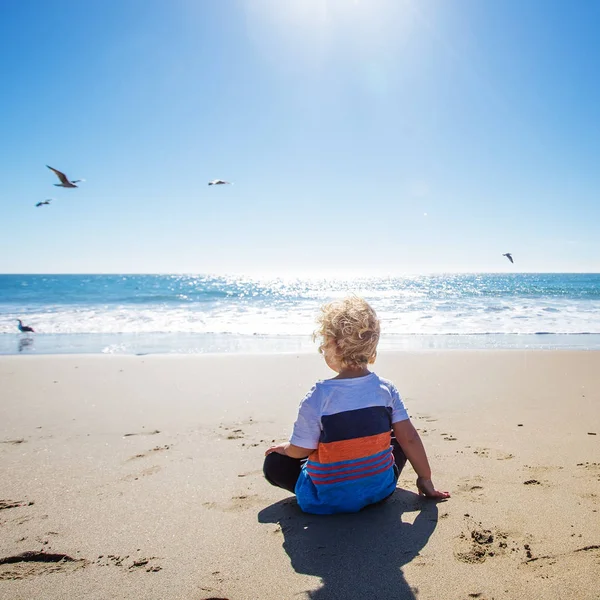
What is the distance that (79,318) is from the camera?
16.9 m

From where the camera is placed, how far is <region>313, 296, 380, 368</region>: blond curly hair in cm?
212

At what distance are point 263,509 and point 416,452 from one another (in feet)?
3.00

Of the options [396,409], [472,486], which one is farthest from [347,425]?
[472,486]

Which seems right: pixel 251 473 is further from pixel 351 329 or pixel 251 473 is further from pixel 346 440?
pixel 351 329

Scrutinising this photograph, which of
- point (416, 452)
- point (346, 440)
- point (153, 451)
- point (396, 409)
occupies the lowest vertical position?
point (153, 451)

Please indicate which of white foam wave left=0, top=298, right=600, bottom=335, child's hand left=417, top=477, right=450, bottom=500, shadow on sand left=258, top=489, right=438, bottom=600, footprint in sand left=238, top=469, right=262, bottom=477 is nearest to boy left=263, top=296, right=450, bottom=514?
shadow on sand left=258, top=489, right=438, bottom=600

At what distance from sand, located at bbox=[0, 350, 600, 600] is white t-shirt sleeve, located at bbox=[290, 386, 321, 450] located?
18.6 inches

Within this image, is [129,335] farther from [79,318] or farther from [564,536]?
[564,536]

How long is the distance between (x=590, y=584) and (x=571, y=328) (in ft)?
41.7

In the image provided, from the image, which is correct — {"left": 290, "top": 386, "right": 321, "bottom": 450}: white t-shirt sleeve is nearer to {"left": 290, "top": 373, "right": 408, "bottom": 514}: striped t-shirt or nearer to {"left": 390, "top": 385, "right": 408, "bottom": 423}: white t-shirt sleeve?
{"left": 290, "top": 373, "right": 408, "bottom": 514}: striped t-shirt

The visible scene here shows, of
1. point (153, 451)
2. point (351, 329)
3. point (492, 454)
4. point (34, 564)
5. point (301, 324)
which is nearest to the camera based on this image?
point (34, 564)

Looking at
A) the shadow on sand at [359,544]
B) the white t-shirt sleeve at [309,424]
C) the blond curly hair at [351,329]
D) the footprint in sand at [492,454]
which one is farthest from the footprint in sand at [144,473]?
the footprint in sand at [492,454]

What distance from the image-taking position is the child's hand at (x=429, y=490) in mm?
2471

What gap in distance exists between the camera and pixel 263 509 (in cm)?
250
